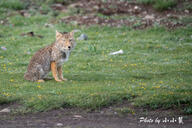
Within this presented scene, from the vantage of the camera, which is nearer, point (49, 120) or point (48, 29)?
point (49, 120)

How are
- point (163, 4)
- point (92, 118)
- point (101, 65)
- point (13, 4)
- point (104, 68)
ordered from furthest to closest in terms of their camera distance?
point (13, 4) < point (163, 4) < point (101, 65) < point (104, 68) < point (92, 118)

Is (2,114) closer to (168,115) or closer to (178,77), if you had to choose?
(168,115)

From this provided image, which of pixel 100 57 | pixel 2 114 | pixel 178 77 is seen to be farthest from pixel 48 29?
pixel 2 114

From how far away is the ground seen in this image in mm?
9656

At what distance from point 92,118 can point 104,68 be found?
16.9 ft

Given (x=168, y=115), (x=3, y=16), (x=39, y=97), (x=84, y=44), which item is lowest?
(x=168, y=115)

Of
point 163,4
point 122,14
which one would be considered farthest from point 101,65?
point 163,4

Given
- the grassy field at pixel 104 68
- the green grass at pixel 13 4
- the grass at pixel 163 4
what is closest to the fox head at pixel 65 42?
the grassy field at pixel 104 68

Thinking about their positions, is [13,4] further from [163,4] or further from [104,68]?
[104,68]

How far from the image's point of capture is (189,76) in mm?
12766

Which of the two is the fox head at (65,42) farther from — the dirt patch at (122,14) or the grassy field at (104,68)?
the dirt patch at (122,14)

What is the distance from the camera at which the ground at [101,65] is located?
9656mm

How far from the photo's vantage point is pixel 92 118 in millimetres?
9352

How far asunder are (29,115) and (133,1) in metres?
17.1
